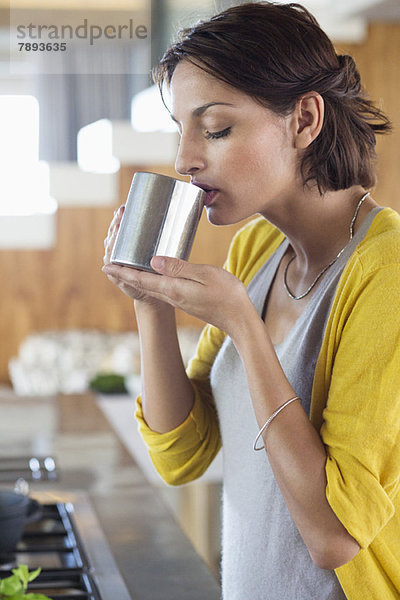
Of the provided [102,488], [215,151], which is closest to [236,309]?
[215,151]

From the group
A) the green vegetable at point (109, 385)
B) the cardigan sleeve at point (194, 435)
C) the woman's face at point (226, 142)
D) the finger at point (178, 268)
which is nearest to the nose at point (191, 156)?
the woman's face at point (226, 142)

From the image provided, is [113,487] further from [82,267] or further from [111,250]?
→ [82,267]

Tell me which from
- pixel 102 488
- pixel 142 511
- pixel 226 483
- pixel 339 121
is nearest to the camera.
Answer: pixel 339 121

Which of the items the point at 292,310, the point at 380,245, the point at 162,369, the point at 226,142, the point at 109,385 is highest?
the point at 226,142

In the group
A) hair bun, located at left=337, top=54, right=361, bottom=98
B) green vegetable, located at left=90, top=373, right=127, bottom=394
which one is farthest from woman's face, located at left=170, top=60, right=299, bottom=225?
green vegetable, located at left=90, top=373, right=127, bottom=394

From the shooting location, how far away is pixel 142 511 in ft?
4.86

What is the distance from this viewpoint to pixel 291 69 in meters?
0.95

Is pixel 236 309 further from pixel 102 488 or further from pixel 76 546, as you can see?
pixel 102 488

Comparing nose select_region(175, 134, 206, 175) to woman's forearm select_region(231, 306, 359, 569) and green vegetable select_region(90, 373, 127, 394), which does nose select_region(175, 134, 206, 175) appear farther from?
green vegetable select_region(90, 373, 127, 394)

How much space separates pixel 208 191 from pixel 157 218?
0.10 metres

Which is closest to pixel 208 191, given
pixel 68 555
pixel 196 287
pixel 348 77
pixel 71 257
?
pixel 196 287

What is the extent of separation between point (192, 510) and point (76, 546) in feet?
2.88

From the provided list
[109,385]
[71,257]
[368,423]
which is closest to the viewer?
[368,423]

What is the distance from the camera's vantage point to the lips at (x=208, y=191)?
0.96 meters
